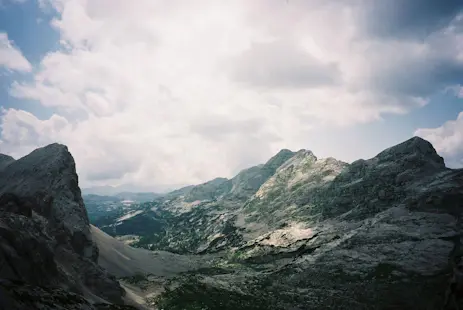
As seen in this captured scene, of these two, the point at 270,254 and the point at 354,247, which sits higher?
the point at 354,247

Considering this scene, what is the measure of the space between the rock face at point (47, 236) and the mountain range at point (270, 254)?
0.19m

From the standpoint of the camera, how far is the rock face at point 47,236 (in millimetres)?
32594

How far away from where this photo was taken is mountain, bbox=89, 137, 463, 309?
207 feet

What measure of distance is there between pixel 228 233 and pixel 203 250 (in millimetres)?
17314

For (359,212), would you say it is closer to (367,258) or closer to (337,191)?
(337,191)

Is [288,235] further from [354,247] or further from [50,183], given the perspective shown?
[50,183]

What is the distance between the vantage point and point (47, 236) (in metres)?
49.5

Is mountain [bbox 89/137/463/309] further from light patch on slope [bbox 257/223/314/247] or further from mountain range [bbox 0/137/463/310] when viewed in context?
light patch on slope [bbox 257/223/314/247]

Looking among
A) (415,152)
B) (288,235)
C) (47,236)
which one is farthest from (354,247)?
(47,236)

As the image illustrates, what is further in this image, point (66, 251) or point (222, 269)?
point (222, 269)

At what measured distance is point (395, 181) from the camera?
416 feet

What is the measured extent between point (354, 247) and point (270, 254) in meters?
36.8

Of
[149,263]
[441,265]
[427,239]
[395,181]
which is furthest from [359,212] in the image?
[149,263]

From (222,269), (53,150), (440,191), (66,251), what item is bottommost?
(222,269)
